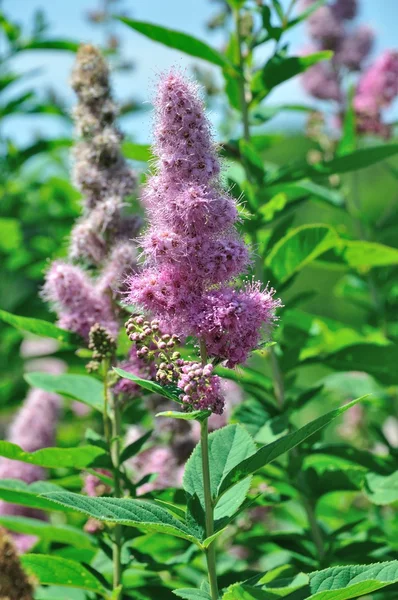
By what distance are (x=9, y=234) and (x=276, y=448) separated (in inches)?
87.2

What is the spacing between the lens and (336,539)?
2.07 metres

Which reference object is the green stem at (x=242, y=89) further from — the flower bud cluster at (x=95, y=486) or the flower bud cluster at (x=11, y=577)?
the flower bud cluster at (x=11, y=577)

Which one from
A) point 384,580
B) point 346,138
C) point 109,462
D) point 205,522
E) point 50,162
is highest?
point 50,162

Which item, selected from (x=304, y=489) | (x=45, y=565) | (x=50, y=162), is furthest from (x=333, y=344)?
(x=50, y=162)

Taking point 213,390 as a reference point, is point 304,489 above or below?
below

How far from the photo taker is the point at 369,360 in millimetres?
2148

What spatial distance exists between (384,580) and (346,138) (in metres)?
1.72

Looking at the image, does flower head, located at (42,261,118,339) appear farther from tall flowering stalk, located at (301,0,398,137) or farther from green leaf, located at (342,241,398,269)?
tall flowering stalk, located at (301,0,398,137)

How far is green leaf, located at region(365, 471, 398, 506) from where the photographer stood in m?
1.78

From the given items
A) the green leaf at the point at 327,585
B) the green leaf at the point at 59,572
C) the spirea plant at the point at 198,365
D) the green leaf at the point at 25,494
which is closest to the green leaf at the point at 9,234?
the spirea plant at the point at 198,365

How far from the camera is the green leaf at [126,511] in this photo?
1.20 meters

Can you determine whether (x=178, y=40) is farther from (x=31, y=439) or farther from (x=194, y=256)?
(x=31, y=439)

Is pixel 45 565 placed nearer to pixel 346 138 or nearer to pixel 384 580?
pixel 384 580

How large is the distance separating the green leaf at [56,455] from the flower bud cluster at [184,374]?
1.41ft
